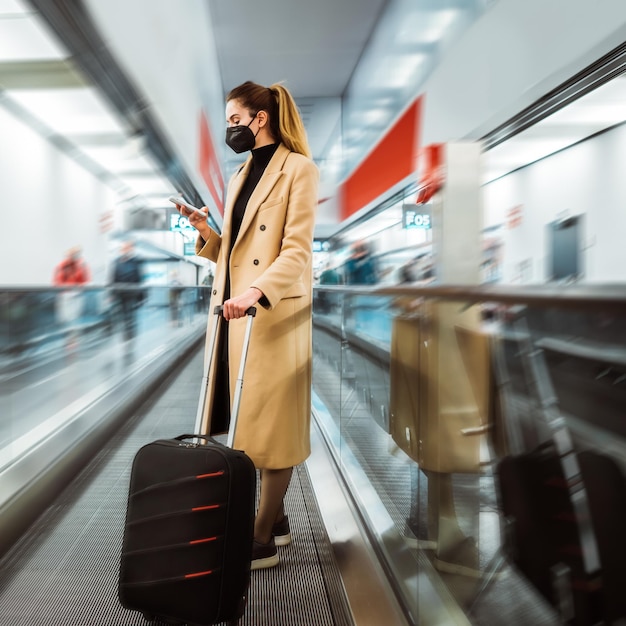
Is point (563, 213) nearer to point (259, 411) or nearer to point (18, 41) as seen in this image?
point (18, 41)

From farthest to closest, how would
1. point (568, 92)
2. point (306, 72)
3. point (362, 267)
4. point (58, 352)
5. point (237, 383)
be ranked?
point (306, 72) → point (362, 267) → point (568, 92) → point (58, 352) → point (237, 383)

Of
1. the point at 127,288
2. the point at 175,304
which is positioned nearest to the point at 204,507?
the point at 127,288

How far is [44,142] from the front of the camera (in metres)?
8.23

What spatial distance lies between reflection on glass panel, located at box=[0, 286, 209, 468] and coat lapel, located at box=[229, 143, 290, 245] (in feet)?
4.93

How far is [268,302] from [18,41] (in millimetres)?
4063

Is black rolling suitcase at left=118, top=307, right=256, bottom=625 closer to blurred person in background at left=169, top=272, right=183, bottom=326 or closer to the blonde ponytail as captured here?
the blonde ponytail

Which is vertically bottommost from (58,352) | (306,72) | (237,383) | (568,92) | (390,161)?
(58,352)

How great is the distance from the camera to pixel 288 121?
2191 mm

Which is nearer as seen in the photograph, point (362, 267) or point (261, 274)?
point (261, 274)

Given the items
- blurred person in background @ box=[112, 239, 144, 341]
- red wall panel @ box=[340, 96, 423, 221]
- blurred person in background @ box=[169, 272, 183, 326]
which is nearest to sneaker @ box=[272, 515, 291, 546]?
blurred person in background @ box=[112, 239, 144, 341]

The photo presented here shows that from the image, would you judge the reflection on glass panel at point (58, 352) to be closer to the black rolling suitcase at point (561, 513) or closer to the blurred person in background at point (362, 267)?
the black rolling suitcase at point (561, 513)

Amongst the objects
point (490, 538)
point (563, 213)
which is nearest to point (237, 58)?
point (563, 213)

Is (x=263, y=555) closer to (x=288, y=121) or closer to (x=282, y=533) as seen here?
(x=282, y=533)

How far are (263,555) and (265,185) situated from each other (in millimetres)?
1381
